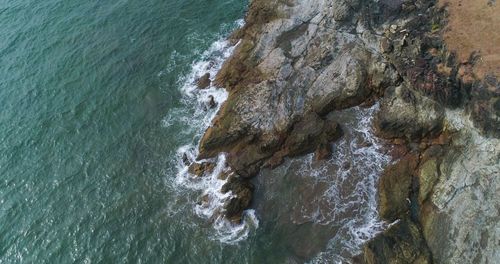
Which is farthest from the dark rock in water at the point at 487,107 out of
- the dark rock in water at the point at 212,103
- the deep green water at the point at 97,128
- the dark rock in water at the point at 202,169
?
the dark rock in water at the point at 212,103

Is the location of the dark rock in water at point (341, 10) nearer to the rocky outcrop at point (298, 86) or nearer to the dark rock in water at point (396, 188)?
the rocky outcrop at point (298, 86)

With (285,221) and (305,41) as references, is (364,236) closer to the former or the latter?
(285,221)

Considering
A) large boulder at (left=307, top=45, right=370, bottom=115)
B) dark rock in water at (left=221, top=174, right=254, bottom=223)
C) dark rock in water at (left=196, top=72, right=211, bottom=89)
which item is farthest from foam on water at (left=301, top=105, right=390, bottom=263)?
dark rock in water at (left=196, top=72, right=211, bottom=89)

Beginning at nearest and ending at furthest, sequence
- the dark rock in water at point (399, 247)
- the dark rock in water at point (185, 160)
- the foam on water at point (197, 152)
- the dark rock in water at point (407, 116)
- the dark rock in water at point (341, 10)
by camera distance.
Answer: the dark rock in water at point (399, 247), the dark rock in water at point (407, 116), the foam on water at point (197, 152), the dark rock in water at point (185, 160), the dark rock in water at point (341, 10)

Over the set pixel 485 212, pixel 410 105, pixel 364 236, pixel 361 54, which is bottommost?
pixel 364 236

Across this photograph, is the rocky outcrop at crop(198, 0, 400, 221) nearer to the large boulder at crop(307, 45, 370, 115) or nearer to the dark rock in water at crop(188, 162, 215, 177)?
the large boulder at crop(307, 45, 370, 115)

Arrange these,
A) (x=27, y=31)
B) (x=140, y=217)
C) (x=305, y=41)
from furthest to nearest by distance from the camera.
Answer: (x=27, y=31) → (x=305, y=41) → (x=140, y=217)

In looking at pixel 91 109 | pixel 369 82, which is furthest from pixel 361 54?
pixel 91 109
